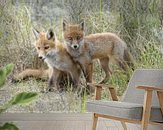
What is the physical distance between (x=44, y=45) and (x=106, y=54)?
2.74 feet

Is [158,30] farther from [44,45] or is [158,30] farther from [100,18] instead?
[44,45]

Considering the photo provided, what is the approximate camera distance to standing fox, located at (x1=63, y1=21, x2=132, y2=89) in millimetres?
5152

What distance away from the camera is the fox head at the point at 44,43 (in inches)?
202

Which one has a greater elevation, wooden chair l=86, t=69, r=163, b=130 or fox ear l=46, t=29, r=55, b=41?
fox ear l=46, t=29, r=55, b=41

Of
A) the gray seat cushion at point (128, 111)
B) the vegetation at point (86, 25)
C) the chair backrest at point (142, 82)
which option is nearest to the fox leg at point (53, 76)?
the vegetation at point (86, 25)

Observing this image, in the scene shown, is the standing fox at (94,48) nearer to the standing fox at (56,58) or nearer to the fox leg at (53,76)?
the standing fox at (56,58)

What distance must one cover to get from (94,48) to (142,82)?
49.5 inches

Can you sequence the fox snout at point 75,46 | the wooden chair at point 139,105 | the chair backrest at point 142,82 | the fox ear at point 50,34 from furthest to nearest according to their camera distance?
the fox ear at point 50,34
the fox snout at point 75,46
the chair backrest at point 142,82
the wooden chair at point 139,105

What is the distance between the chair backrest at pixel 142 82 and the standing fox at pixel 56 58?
116 centimetres

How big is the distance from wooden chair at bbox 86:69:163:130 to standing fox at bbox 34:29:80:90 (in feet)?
3.54

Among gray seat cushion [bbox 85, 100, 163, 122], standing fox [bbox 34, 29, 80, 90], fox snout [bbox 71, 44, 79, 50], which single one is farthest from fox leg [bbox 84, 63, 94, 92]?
gray seat cushion [bbox 85, 100, 163, 122]

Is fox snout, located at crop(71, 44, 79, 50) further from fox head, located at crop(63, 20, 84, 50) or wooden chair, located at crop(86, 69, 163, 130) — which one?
wooden chair, located at crop(86, 69, 163, 130)

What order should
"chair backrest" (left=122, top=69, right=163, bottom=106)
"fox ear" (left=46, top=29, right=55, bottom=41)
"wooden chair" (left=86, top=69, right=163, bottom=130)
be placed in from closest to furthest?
"wooden chair" (left=86, top=69, right=163, bottom=130)
"chair backrest" (left=122, top=69, right=163, bottom=106)
"fox ear" (left=46, top=29, right=55, bottom=41)

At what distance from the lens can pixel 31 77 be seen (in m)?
5.13
